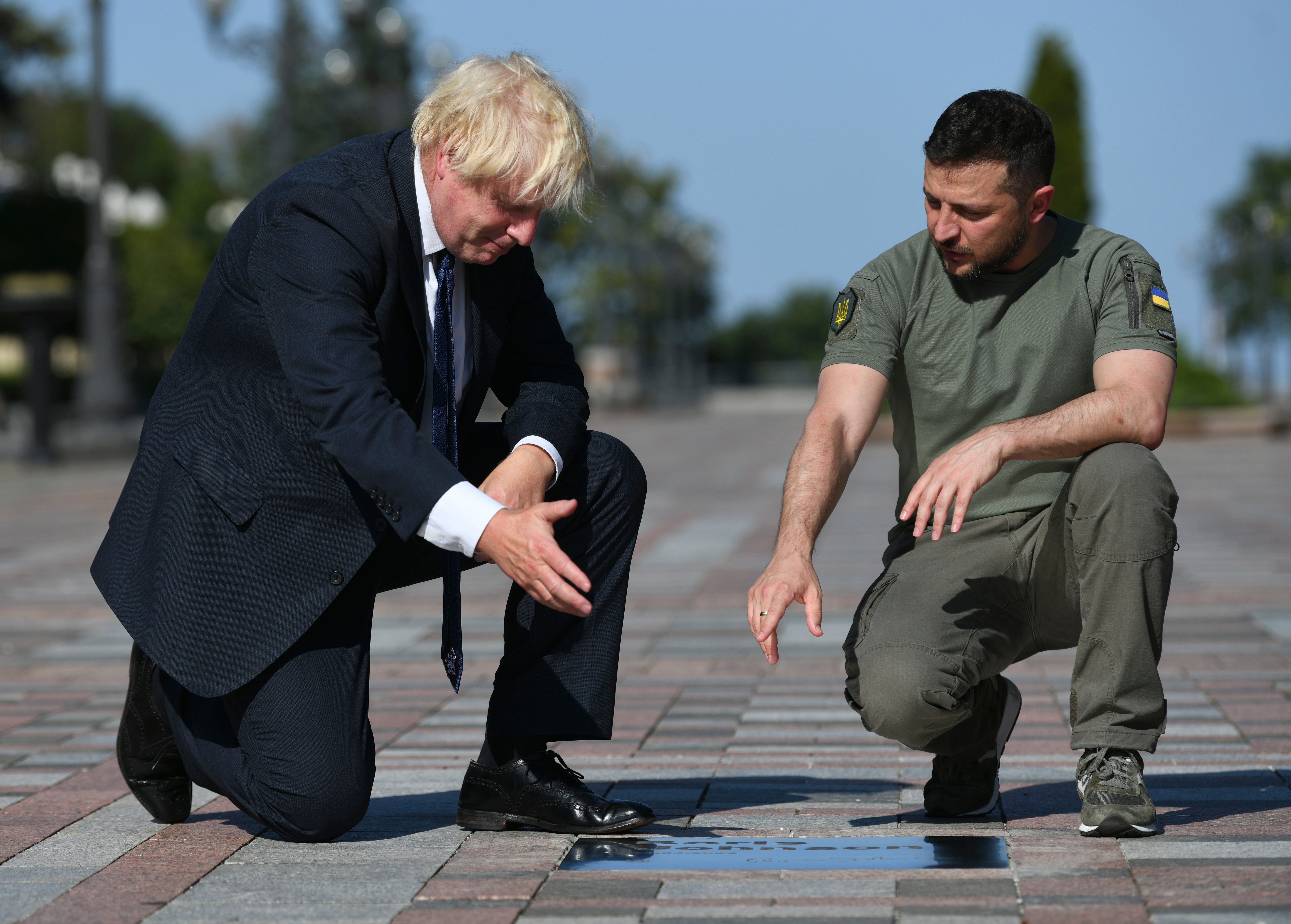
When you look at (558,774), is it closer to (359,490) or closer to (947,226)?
(359,490)

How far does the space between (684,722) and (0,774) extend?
1.82 meters

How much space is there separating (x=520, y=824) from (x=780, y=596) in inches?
32.0

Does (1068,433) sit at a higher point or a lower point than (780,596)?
higher

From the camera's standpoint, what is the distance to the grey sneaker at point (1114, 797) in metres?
3.00

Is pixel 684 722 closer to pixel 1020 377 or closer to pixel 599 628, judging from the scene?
pixel 599 628

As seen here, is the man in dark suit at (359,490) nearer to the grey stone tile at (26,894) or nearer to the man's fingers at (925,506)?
the grey stone tile at (26,894)

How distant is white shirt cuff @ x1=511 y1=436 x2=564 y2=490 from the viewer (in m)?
3.21

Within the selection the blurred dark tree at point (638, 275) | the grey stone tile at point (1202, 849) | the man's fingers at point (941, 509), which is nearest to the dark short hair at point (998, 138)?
the man's fingers at point (941, 509)

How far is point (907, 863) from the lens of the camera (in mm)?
2926

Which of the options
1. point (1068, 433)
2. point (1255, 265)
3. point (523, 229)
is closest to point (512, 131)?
point (523, 229)

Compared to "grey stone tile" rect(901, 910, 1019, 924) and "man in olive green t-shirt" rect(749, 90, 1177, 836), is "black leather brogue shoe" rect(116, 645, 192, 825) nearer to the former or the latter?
"man in olive green t-shirt" rect(749, 90, 1177, 836)

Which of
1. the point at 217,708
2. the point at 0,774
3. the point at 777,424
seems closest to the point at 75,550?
the point at 0,774

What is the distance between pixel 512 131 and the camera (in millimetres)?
2939

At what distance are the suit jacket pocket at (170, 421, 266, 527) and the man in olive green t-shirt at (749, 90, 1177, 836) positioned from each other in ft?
3.24
